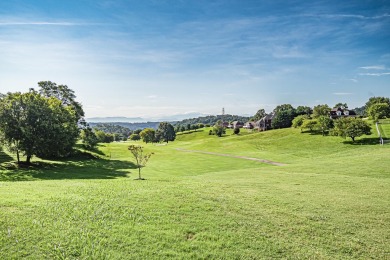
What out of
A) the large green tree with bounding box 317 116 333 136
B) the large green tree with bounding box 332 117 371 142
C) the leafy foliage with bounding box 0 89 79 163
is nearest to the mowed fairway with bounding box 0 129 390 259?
the leafy foliage with bounding box 0 89 79 163

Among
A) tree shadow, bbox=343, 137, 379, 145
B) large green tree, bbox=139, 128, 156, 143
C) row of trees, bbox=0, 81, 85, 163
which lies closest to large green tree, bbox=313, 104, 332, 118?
tree shadow, bbox=343, 137, 379, 145

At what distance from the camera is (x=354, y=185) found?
65.4 ft

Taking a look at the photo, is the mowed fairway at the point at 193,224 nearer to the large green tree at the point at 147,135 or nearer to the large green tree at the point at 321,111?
the large green tree at the point at 321,111

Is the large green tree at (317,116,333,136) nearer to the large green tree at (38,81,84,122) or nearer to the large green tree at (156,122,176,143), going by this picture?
the large green tree at (38,81,84,122)

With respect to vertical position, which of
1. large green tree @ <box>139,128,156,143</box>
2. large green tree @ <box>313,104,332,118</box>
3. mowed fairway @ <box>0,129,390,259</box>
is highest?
large green tree @ <box>313,104,332,118</box>

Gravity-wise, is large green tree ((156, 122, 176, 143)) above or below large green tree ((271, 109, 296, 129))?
below

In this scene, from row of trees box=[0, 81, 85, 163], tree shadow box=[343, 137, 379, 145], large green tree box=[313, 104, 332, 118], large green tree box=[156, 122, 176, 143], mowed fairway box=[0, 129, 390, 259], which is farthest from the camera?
large green tree box=[156, 122, 176, 143]

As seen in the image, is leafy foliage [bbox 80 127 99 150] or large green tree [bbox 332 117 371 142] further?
leafy foliage [bbox 80 127 99 150]

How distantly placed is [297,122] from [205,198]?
77.8 metres

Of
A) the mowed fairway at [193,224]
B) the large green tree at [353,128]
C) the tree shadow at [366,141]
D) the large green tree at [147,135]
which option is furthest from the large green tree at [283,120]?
the mowed fairway at [193,224]

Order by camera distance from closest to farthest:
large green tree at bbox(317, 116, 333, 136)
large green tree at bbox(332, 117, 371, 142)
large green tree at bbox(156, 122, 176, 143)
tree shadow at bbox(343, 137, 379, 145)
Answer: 1. tree shadow at bbox(343, 137, 379, 145)
2. large green tree at bbox(332, 117, 371, 142)
3. large green tree at bbox(317, 116, 333, 136)
4. large green tree at bbox(156, 122, 176, 143)

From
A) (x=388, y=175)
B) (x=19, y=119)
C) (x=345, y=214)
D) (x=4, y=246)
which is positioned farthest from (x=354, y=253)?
(x=19, y=119)

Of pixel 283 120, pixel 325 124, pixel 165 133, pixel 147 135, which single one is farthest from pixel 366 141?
pixel 165 133

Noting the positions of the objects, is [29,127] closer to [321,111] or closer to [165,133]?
[165,133]
